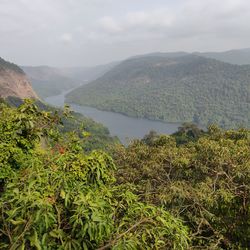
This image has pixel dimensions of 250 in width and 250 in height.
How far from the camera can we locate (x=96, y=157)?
5477 mm

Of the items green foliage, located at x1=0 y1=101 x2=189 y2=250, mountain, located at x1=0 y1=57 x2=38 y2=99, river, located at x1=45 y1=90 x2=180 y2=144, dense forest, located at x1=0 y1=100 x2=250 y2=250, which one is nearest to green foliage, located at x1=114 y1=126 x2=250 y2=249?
dense forest, located at x1=0 y1=100 x2=250 y2=250

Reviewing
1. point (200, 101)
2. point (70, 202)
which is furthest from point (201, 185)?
point (200, 101)

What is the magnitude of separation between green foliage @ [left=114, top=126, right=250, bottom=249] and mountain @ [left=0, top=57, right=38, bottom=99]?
88160 mm

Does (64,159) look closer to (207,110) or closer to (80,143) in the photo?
(80,143)

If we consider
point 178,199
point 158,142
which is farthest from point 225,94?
point 178,199

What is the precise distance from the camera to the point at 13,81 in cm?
11031

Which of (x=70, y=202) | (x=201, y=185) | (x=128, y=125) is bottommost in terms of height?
(x=128, y=125)

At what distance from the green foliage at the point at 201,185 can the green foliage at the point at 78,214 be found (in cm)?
211

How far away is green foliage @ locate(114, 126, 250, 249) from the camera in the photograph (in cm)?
944

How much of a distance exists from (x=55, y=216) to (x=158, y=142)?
1647cm

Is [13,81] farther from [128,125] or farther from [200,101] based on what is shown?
[200,101]

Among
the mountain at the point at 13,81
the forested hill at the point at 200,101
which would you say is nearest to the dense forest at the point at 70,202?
the mountain at the point at 13,81

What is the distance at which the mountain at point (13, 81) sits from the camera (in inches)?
4021

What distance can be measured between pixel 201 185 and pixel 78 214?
709cm
